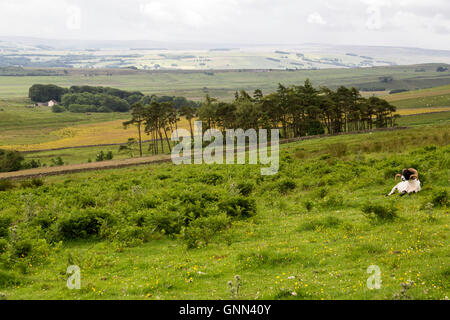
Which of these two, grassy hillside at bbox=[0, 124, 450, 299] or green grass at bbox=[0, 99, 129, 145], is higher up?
grassy hillside at bbox=[0, 124, 450, 299]

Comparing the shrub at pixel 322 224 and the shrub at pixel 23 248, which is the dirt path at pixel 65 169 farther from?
the shrub at pixel 322 224

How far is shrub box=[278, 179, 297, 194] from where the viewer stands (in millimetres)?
26514

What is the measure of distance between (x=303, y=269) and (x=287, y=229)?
5.10 meters

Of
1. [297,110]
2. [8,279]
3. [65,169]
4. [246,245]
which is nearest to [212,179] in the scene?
[246,245]

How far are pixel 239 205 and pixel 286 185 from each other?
6716mm

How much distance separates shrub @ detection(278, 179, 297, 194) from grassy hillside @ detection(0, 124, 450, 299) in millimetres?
807

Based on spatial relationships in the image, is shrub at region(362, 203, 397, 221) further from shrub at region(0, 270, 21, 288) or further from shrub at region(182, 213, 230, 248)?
shrub at region(0, 270, 21, 288)

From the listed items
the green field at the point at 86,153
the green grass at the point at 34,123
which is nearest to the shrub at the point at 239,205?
the green field at the point at 86,153

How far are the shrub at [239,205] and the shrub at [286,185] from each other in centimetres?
610

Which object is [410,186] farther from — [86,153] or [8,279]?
[86,153]

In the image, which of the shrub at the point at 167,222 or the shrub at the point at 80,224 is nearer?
the shrub at the point at 167,222

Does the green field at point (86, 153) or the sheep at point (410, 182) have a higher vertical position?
the sheep at point (410, 182)

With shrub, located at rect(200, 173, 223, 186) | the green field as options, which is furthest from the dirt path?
the green field

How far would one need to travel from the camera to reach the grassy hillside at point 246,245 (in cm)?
1065
